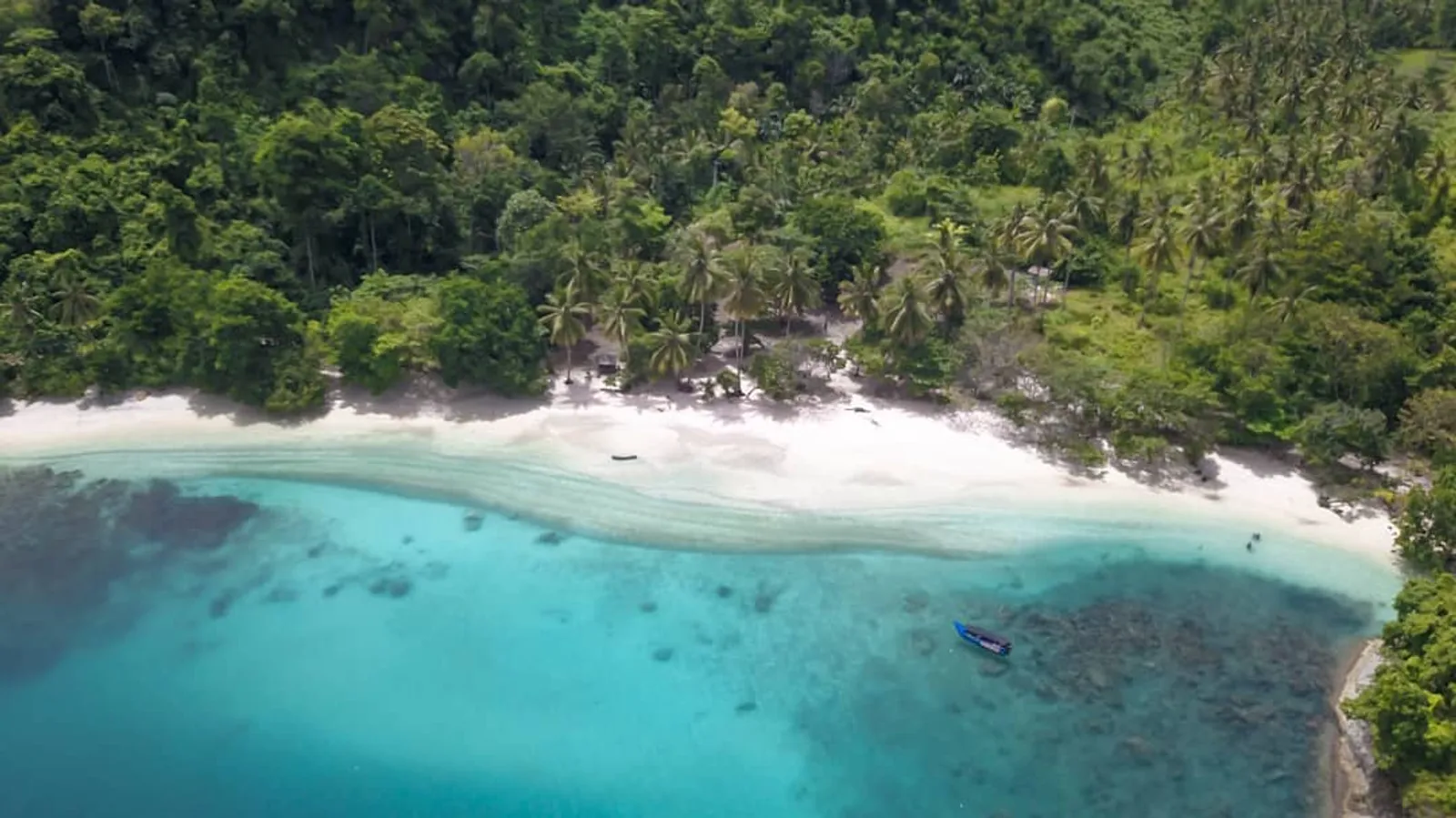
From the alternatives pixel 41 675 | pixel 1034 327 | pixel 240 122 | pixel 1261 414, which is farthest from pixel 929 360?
pixel 240 122

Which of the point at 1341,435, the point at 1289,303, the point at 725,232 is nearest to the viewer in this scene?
the point at 1341,435

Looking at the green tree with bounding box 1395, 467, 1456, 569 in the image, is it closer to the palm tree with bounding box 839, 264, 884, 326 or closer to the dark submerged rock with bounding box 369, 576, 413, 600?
the palm tree with bounding box 839, 264, 884, 326

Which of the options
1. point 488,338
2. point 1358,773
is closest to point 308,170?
point 488,338

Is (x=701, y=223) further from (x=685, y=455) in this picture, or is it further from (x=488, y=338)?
(x=685, y=455)

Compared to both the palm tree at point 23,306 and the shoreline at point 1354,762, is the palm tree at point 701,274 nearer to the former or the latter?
the shoreline at point 1354,762

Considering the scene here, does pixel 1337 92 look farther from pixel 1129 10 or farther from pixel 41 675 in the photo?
pixel 41 675

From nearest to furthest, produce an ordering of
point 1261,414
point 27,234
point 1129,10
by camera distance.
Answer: point 1261,414, point 27,234, point 1129,10
